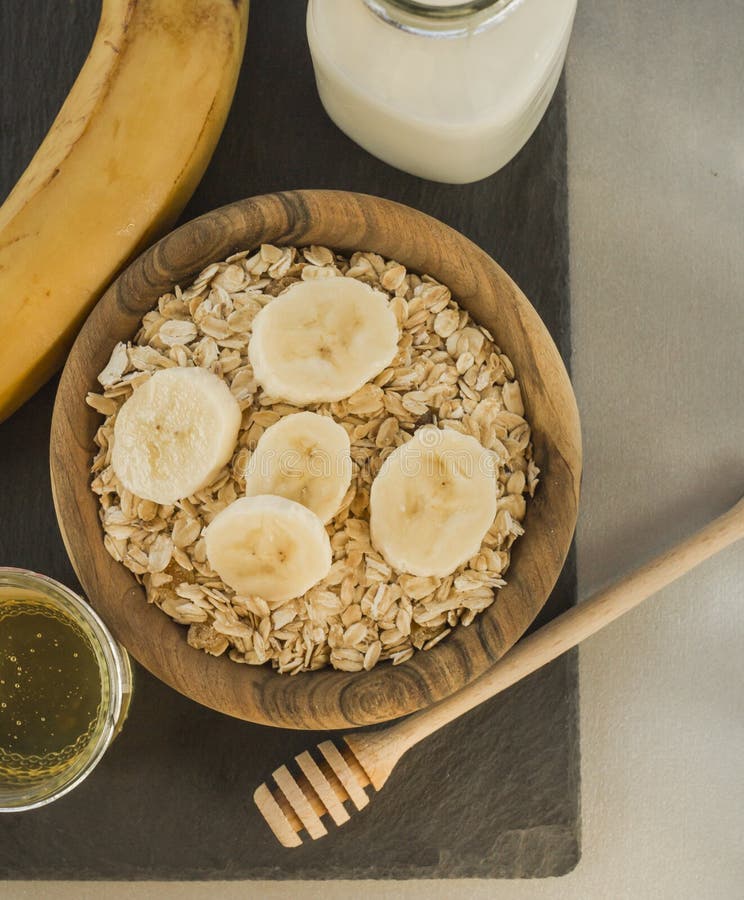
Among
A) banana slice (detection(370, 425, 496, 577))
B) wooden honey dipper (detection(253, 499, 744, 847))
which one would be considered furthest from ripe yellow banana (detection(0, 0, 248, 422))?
wooden honey dipper (detection(253, 499, 744, 847))

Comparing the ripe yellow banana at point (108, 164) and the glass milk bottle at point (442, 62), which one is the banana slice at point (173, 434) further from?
the glass milk bottle at point (442, 62)

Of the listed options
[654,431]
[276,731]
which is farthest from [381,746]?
[654,431]

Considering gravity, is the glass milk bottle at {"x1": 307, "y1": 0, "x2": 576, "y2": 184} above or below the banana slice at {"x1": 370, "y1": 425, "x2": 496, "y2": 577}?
above

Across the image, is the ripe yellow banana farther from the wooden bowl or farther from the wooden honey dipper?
the wooden honey dipper

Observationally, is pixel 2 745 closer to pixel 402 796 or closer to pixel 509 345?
pixel 402 796

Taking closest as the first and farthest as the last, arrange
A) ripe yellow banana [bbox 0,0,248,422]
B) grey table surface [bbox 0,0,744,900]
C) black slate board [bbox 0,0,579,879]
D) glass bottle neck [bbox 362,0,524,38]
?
glass bottle neck [bbox 362,0,524,38], ripe yellow banana [bbox 0,0,248,422], black slate board [bbox 0,0,579,879], grey table surface [bbox 0,0,744,900]

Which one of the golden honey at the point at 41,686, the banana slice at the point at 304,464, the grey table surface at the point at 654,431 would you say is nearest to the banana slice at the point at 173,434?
the banana slice at the point at 304,464

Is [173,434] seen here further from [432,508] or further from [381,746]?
[381,746]
